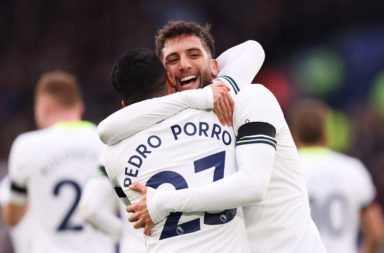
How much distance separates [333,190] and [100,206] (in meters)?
1.89

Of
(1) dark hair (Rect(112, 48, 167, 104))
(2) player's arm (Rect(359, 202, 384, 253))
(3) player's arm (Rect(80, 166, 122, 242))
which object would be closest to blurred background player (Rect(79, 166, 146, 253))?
(3) player's arm (Rect(80, 166, 122, 242))

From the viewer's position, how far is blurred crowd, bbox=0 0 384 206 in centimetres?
1420

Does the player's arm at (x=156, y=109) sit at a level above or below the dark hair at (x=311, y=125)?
above

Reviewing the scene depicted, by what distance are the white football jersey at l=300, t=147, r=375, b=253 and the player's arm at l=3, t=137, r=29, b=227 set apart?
2144 mm

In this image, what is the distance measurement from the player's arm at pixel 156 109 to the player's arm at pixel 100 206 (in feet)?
6.66

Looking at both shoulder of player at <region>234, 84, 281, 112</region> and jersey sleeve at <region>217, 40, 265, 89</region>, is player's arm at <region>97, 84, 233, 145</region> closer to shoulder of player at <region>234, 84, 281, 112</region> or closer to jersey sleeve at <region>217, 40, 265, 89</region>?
shoulder of player at <region>234, 84, 281, 112</region>

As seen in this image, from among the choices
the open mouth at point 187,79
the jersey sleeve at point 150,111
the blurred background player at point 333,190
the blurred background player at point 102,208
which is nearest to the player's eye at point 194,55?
the open mouth at point 187,79

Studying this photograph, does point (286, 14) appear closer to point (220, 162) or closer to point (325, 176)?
point (325, 176)

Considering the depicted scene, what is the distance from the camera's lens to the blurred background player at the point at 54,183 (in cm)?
568

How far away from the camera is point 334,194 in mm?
6039

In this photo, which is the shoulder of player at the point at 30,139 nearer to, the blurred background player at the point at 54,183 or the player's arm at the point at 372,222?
the blurred background player at the point at 54,183

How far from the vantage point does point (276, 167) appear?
331 cm

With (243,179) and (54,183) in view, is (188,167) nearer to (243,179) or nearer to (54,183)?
(243,179)

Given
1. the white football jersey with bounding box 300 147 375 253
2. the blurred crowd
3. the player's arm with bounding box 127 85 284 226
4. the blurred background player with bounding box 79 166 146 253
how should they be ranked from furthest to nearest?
the blurred crowd
the white football jersey with bounding box 300 147 375 253
the blurred background player with bounding box 79 166 146 253
the player's arm with bounding box 127 85 284 226
